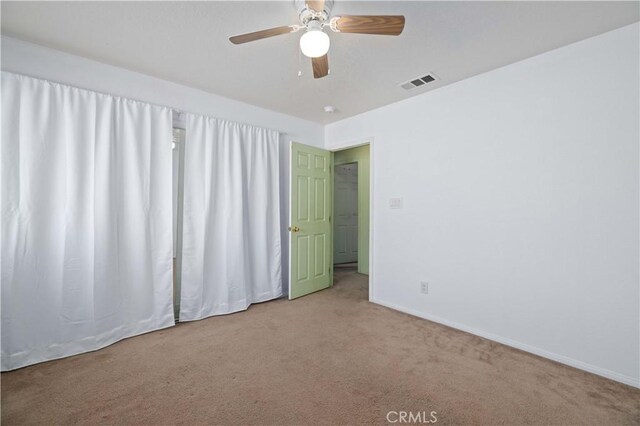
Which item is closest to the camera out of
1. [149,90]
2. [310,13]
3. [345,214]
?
[310,13]

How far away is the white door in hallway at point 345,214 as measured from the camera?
19.5 feet

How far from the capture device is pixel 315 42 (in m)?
1.55

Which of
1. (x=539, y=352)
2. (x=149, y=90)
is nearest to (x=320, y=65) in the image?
(x=149, y=90)

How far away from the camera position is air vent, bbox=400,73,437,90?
2.72m

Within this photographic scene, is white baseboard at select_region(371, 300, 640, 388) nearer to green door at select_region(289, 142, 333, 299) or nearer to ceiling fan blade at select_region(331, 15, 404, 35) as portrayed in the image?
green door at select_region(289, 142, 333, 299)

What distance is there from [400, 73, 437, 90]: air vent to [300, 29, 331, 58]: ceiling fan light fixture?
61.0 inches

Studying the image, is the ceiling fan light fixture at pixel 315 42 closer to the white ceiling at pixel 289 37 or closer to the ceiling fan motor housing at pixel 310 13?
the ceiling fan motor housing at pixel 310 13

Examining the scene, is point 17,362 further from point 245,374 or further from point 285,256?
point 285,256

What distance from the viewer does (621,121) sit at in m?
1.98

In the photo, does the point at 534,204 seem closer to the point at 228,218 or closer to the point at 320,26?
the point at 320,26

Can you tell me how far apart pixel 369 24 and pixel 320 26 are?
291mm

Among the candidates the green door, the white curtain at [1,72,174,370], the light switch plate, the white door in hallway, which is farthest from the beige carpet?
the white door in hallway

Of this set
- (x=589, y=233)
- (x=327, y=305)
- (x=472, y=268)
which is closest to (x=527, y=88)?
(x=589, y=233)

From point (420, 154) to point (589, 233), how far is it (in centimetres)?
161
